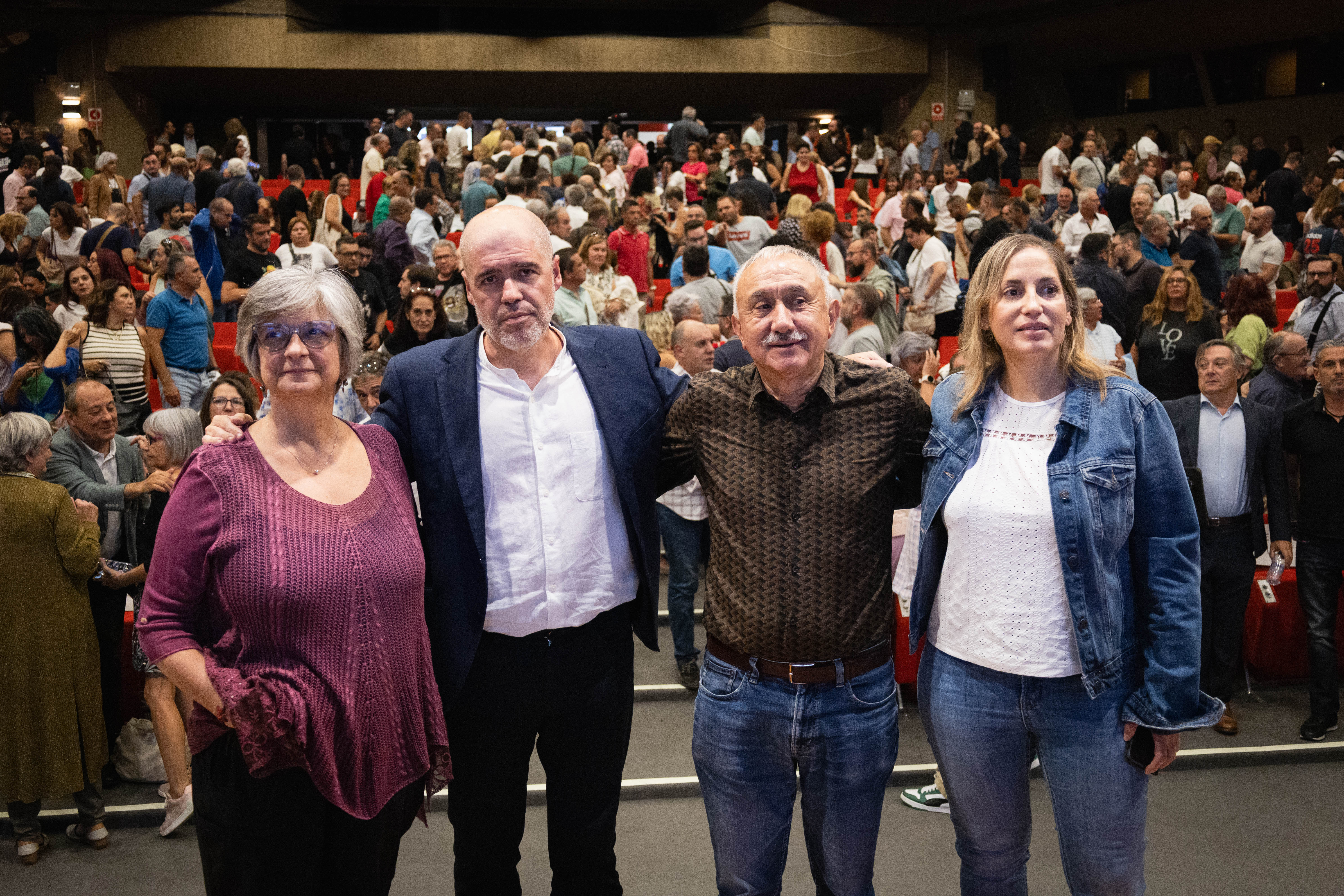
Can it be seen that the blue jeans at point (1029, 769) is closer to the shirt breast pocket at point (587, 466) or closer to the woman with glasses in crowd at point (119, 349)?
the shirt breast pocket at point (587, 466)

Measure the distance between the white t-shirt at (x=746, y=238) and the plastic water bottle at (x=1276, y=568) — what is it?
201 inches

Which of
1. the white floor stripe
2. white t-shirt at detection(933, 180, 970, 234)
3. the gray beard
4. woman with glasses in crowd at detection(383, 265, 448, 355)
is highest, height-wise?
white t-shirt at detection(933, 180, 970, 234)

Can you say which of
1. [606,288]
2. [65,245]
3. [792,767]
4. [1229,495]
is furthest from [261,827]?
[65,245]

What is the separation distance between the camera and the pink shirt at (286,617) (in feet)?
6.64

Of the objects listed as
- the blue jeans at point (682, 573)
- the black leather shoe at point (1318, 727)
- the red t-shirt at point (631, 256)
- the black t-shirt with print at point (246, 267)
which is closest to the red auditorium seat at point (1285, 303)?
the red t-shirt at point (631, 256)

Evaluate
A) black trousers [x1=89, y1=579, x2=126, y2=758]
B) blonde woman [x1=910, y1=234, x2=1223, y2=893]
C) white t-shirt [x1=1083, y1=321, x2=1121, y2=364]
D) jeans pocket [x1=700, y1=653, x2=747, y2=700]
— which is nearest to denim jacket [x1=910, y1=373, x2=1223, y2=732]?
blonde woman [x1=910, y1=234, x2=1223, y2=893]

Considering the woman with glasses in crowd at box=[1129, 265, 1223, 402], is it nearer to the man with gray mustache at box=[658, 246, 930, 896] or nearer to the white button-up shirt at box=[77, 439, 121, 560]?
the man with gray mustache at box=[658, 246, 930, 896]

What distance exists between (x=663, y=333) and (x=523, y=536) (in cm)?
413

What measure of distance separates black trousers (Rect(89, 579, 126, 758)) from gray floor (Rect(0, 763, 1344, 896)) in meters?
0.50

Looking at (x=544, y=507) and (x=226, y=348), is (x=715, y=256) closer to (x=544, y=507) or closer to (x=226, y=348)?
(x=226, y=348)

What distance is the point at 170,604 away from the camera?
204cm

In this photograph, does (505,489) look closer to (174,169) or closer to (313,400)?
(313,400)

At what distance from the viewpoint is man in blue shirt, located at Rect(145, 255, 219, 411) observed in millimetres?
6977

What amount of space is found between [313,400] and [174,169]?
10.3 m
